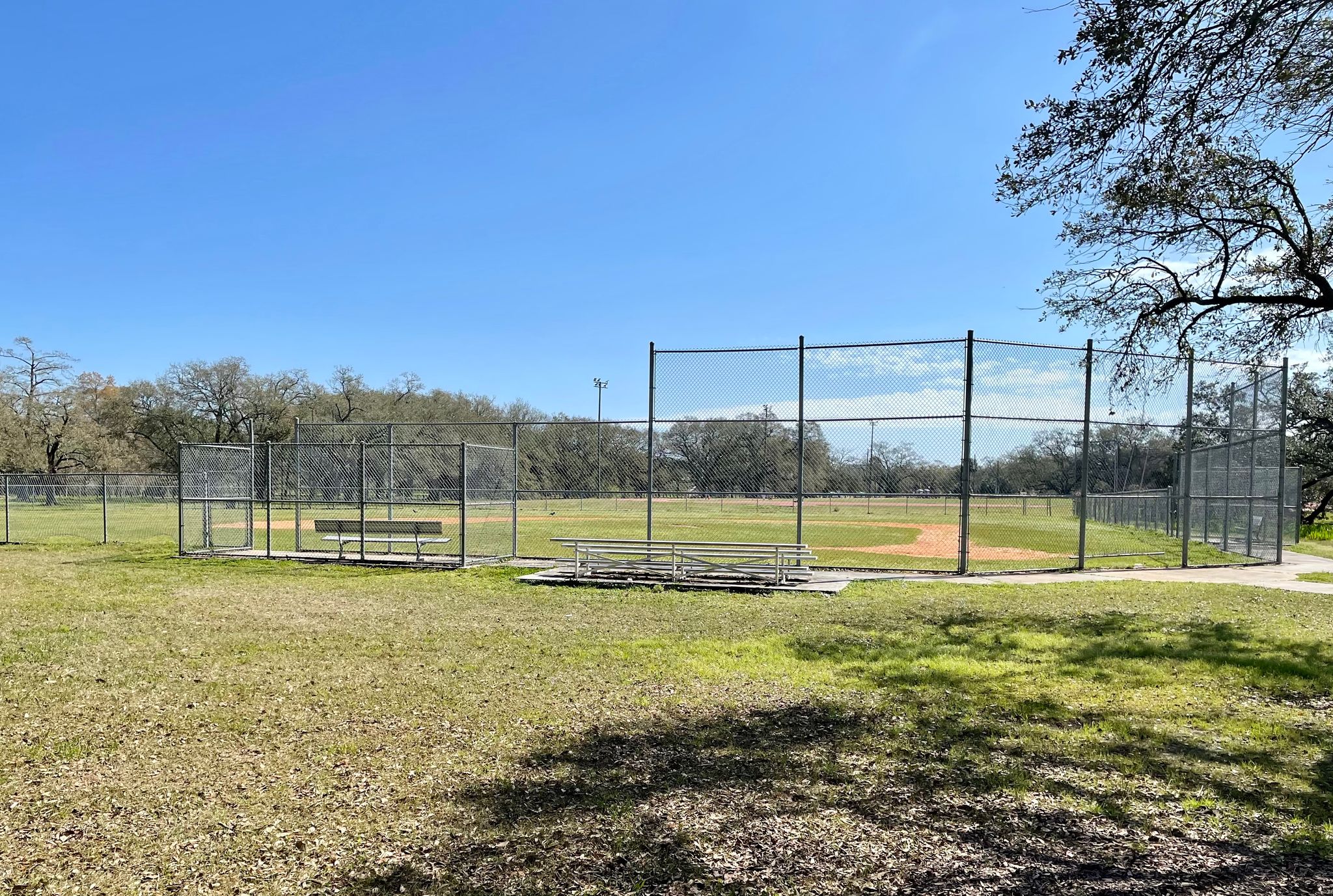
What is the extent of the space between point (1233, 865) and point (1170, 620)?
6.57 m

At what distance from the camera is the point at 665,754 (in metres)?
4.70

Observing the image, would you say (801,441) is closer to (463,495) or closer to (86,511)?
(463,495)

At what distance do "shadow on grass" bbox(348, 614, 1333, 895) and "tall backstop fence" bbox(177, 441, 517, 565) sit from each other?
33.4 ft

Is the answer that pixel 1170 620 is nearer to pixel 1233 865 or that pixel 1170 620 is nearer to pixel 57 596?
pixel 1233 865

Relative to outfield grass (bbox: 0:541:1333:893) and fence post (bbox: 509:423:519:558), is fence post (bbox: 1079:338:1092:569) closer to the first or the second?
outfield grass (bbox: 0:541:1333:893)

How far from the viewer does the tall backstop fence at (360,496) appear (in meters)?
14.8

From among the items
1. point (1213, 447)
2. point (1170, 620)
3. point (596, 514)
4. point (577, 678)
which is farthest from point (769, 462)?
point (1213, 447)

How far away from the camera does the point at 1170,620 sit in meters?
9.12

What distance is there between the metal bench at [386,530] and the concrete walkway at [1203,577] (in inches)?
346

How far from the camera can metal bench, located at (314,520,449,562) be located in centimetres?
1419

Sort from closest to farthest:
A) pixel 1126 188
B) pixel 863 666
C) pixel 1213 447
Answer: pixel 863 666
pixel 1126 188
pixel 1213 447

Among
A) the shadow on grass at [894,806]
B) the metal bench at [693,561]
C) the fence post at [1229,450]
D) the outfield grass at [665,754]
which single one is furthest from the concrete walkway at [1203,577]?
the shadow on grass at [894,806]

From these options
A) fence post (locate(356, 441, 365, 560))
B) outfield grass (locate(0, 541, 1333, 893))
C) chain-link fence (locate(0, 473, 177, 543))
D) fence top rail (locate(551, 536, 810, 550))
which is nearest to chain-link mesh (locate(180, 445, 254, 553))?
chain-link fence (locate(0, 473, 177, 543))

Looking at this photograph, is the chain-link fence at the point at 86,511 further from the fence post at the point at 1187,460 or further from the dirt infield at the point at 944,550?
the fence post at the point at 1187,460
